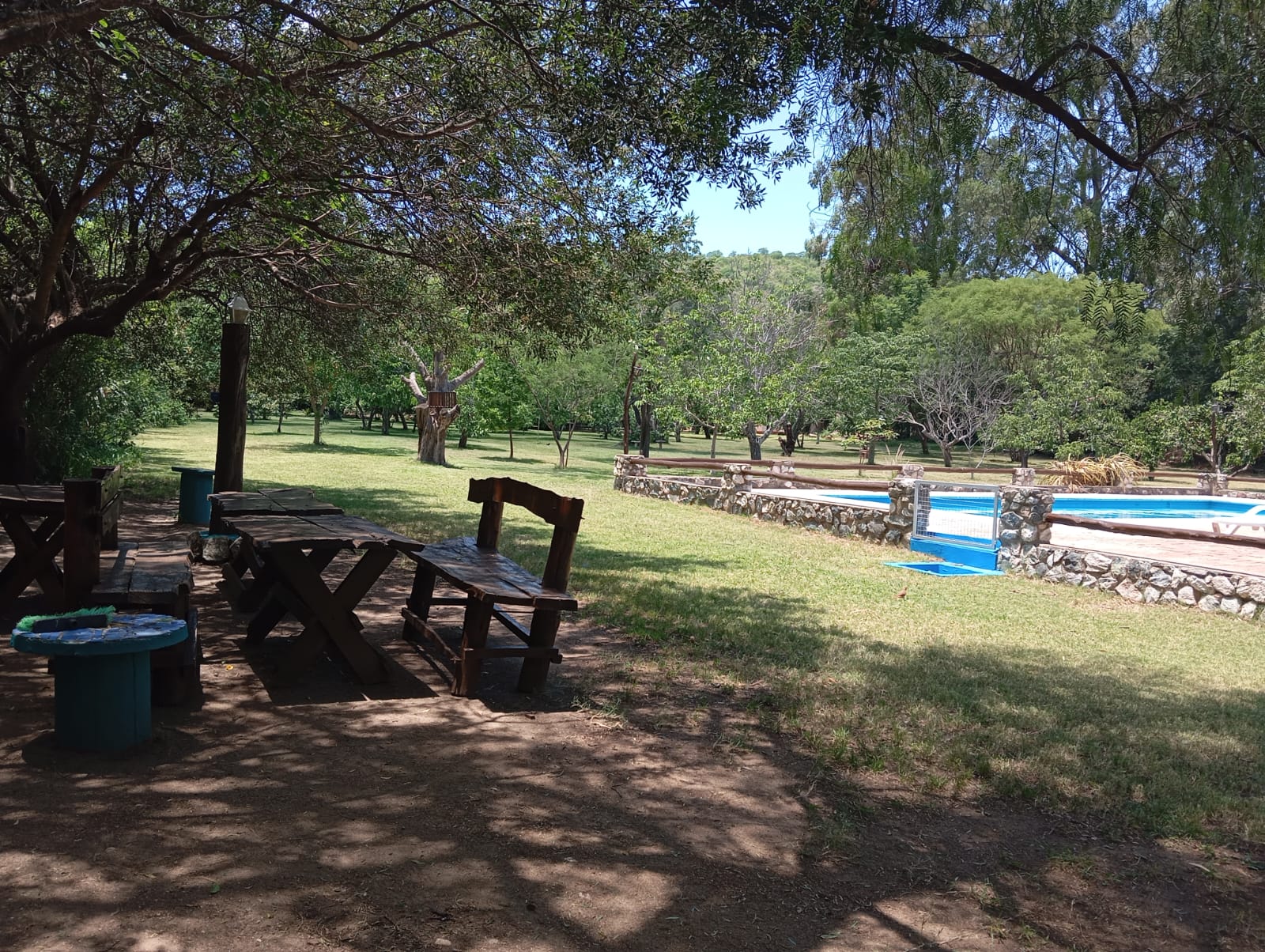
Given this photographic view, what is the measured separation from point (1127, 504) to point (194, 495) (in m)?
21.4

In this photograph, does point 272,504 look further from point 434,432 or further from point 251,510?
point 434,432

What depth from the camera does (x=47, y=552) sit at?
6.56 m

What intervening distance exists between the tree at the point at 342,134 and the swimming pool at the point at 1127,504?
14.6m

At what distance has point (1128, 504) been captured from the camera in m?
24.4

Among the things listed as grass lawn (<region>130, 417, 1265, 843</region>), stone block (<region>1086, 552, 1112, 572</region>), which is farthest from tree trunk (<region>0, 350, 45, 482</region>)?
stone block (<region>1086, 552, 1112, 572</region>)

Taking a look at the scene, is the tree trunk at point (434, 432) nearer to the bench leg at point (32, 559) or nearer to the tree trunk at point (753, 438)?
the tree trunk at point (753, 438)

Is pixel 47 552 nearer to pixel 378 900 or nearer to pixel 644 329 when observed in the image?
pixel 378 900

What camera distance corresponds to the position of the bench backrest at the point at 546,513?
549 centimetres

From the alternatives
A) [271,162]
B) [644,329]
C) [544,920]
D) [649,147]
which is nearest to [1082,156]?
[649,147]

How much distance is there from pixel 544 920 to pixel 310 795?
1382 mm

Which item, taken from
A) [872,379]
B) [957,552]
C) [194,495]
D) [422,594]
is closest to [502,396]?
[872,379]

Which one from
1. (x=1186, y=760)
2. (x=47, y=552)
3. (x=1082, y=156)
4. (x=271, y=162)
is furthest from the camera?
(x=271, y=162)

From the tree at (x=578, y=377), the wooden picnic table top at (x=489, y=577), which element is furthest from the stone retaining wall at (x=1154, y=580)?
the tree at (x=578, y=377)

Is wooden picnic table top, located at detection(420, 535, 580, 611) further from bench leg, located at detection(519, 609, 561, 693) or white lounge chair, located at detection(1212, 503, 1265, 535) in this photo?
white lounge chair, located at detection(1212, 503, 1265, 535)
